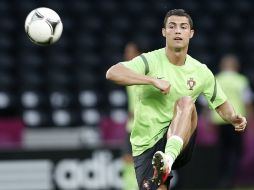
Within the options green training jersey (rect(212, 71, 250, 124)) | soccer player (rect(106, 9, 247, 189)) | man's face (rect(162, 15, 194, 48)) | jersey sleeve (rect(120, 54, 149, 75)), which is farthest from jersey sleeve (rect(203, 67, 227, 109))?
green training jersey (rect(212, 71, 250, 124))

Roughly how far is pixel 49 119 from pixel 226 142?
2.88 meters

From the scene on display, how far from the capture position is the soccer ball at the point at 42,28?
724 centimetres

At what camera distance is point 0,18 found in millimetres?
14297

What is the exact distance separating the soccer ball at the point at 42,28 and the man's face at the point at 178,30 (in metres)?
1.02

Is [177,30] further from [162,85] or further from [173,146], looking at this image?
[173,146]

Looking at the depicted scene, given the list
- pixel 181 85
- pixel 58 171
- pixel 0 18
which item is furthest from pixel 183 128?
pixel 0 18

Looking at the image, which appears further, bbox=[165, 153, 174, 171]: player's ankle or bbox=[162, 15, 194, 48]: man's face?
A: bbox=[162, 15, 194, 48]: man's face

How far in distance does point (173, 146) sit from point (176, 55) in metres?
0.71

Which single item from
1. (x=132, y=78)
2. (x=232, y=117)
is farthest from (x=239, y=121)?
(x=132, y=78)

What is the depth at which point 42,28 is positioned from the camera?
723 centimetres

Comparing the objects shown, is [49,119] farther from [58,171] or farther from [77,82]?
[58,171]

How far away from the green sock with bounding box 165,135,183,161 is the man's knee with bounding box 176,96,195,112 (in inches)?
8.8

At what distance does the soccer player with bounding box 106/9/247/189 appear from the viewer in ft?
22.1

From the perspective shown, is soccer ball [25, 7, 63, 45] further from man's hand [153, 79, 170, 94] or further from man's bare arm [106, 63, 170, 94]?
man's hand [153, 79, 170, 94]
